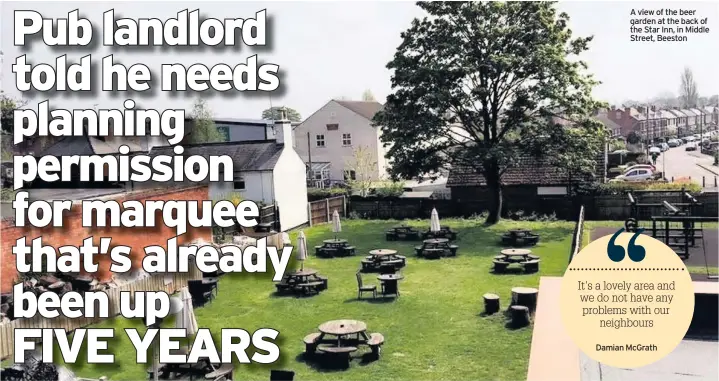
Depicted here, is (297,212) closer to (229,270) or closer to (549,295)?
(549,295)

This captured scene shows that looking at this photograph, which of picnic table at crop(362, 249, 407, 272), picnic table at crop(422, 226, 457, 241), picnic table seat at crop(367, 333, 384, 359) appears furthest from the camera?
picnic table at crop(422, 226, 457, 241)

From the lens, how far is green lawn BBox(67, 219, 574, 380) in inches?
444

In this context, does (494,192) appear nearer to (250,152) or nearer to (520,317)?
(250,152)

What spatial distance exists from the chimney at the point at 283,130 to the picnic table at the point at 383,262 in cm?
1061

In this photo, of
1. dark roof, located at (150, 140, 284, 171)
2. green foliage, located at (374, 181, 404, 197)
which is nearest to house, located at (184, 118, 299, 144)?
dark roof, located at (150, 140, 284, 171)

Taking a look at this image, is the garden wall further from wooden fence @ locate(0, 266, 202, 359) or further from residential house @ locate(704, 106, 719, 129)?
wooden fence @ locate(0, 266, 202, 359)


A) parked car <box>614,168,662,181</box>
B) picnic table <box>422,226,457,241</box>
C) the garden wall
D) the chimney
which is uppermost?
the chimney

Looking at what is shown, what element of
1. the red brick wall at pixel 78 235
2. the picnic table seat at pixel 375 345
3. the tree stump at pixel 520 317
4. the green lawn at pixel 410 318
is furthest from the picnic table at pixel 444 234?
the picnic table seat at pixel 375 345

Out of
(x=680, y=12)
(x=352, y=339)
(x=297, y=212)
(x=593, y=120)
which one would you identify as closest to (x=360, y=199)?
(x=297, y=212)

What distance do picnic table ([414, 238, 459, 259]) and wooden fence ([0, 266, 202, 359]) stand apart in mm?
8160

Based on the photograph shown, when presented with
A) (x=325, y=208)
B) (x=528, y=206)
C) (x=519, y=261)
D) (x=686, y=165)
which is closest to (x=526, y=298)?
(x=519, y=261)

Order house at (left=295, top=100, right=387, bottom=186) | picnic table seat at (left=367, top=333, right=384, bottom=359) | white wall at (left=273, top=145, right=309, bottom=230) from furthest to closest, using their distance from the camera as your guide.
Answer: house at (left=295, top=100, right=387, bottom=186)
white wall at (left=273, top=145, right=309, bottom=230)
picnic table seat at (left=367, top=333, right=384, bottom=359)

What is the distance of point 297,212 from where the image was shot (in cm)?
2973

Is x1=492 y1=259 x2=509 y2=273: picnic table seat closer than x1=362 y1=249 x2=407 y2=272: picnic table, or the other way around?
x1=492 y1=259 x2=509 y2=273: picnic table seat
